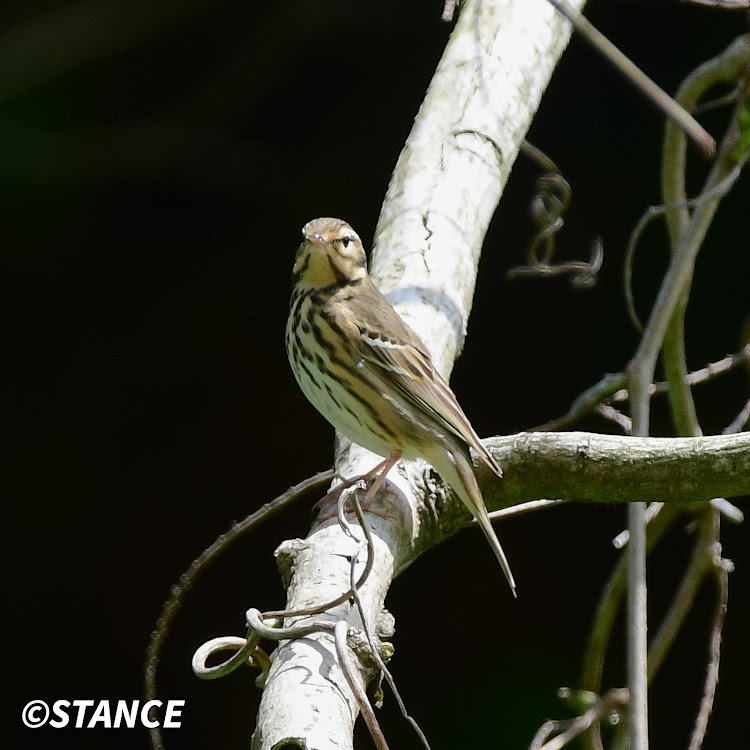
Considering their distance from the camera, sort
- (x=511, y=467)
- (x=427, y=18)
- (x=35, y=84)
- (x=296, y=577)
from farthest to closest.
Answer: (x=427, y=18), (x=35, y=84), (x=511, y=467), (x=296, y=577)

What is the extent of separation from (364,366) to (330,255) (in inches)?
10.5

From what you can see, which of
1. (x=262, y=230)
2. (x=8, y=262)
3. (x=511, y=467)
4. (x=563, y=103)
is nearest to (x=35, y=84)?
(x=8, y=262)

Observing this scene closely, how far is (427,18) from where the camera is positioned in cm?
396

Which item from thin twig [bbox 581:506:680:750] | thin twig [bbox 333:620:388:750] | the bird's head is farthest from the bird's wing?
thin twig [bbox 333:620:388:750]

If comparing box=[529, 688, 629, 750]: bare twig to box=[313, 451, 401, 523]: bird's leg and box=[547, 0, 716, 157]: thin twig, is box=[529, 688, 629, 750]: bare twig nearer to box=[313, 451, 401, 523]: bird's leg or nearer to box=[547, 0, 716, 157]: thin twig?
box=[313, 451, 401, 523]: bird's leg

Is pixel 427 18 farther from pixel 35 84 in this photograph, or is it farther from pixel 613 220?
pixel 35 84

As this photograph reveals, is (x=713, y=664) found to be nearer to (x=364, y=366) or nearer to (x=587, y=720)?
(x=587, y=720)

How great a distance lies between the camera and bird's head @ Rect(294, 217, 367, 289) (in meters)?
2.52

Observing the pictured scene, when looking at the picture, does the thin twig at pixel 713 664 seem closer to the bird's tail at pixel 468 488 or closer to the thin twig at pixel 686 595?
the thin twig at pixel 686 595

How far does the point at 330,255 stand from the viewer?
2.55 m

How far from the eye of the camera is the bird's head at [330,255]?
99.1 inches

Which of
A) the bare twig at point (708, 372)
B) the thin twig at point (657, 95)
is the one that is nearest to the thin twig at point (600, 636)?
the bare twig at point (708, 372)

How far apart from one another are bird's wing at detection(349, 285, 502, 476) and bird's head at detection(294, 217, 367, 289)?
5.0 inches

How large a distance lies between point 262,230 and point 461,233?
1.78 metres
